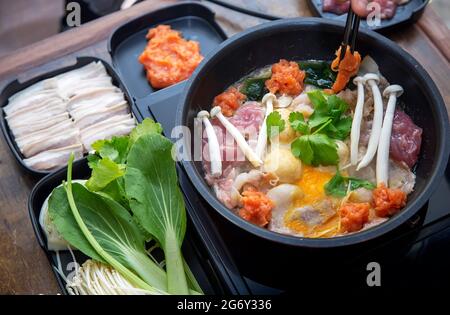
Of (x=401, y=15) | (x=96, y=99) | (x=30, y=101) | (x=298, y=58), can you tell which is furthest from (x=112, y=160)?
(x=401, y=15)

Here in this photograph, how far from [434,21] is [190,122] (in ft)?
3.56

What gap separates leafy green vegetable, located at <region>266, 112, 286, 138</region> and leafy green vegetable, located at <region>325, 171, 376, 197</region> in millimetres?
223

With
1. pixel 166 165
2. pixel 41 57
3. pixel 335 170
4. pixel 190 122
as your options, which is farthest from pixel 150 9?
pixel 335 170

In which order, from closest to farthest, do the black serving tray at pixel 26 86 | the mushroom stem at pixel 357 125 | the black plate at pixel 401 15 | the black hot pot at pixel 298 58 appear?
the black hot pot at pixel 298 58
the mushroom stem at pixel 357 125
the black serving tray at pixel 26 86
the black plate at pixel 401 15

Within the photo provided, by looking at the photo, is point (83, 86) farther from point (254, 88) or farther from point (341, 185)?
point (341, 185)

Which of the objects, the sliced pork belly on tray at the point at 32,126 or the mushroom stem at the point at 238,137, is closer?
the mushroom stem at the point at 238,137

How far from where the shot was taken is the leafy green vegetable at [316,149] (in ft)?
5.16

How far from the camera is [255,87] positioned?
1848 mm

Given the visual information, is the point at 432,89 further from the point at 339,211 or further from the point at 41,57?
the point at 41,57

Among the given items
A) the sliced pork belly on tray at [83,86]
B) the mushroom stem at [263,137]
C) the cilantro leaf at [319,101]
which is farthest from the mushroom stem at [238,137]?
the sliced pork belly on tray at [83,86]

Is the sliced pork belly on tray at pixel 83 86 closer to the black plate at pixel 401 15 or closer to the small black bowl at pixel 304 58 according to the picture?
the small black bowl at pixel 304 58

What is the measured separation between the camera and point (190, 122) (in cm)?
170

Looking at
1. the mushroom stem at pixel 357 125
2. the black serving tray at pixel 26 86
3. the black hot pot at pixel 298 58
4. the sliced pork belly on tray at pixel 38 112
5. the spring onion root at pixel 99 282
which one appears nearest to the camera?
the black hot pot at pixel 298 58

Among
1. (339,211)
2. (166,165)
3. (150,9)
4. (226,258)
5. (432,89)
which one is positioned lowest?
(226,258)
